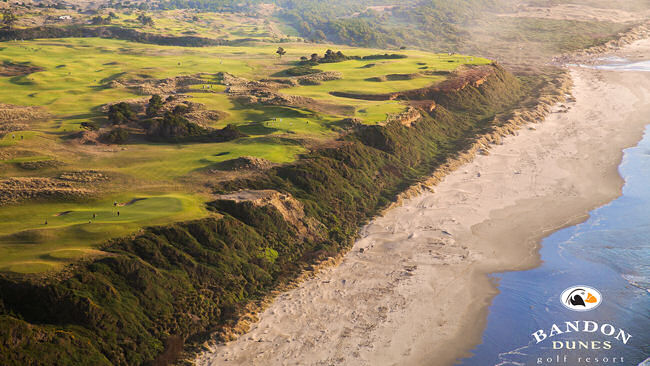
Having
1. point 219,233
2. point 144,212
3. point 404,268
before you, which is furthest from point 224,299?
point 404,268

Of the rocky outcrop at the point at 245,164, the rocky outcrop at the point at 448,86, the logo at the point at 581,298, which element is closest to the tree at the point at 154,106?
the rocky outcrop at the point at 245,164

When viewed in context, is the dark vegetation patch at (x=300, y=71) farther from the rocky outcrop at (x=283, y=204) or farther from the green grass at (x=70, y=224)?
the green grass at (x=70, y=224)

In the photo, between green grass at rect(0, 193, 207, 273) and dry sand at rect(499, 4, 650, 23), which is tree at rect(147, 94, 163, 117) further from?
dry sand at rect(499, 4, 650, 23)

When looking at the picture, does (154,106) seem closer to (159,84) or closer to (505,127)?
(159,84)

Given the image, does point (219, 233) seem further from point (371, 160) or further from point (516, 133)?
point (516, 133)

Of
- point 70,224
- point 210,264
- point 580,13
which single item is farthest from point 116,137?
point 580,13

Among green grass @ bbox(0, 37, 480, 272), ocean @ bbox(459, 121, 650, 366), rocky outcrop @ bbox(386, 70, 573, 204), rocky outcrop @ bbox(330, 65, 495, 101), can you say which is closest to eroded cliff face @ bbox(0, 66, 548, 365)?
rocky outcrop @ bbox(386, 70, 573, 204)
